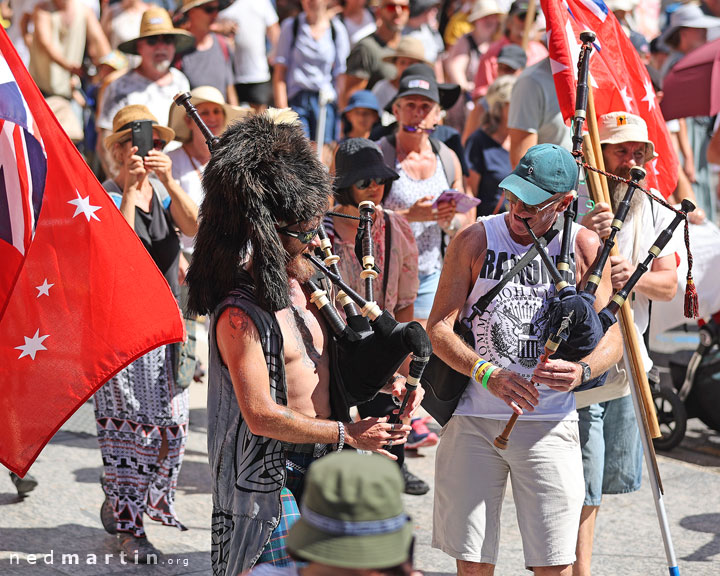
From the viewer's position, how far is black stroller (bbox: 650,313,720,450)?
22.4 feet

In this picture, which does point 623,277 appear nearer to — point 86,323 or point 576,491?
point 576,491

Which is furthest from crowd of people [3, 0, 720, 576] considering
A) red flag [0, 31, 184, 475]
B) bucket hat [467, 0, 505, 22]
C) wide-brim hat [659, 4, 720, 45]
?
wide-brim hat [659, 4, 720, 45]

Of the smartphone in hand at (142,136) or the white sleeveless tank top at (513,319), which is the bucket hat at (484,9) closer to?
the smartphone in hand at (142,136)

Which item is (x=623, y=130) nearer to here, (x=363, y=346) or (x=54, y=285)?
(x=363, y=346)

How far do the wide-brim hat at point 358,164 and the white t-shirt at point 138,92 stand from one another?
2.45 meters

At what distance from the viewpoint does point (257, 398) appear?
309 centimetres

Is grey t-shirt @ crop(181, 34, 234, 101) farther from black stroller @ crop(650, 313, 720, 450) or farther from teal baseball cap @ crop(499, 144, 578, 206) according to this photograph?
teal baseball cap @ crop(499, 144, 578, 206)

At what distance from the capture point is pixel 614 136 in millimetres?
4793

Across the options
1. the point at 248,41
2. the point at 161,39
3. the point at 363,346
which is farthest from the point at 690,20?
the point at 363,346

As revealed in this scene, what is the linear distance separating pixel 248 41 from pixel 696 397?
17.8 feet

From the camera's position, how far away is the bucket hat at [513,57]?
878cm

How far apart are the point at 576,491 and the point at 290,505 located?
120 centimetres

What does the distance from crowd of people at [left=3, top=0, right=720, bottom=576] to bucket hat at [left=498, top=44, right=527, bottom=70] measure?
25 millimetres

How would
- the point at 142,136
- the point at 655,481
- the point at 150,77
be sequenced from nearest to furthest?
the point at 655,481 < the point at 142,136 < the point at 150,77
